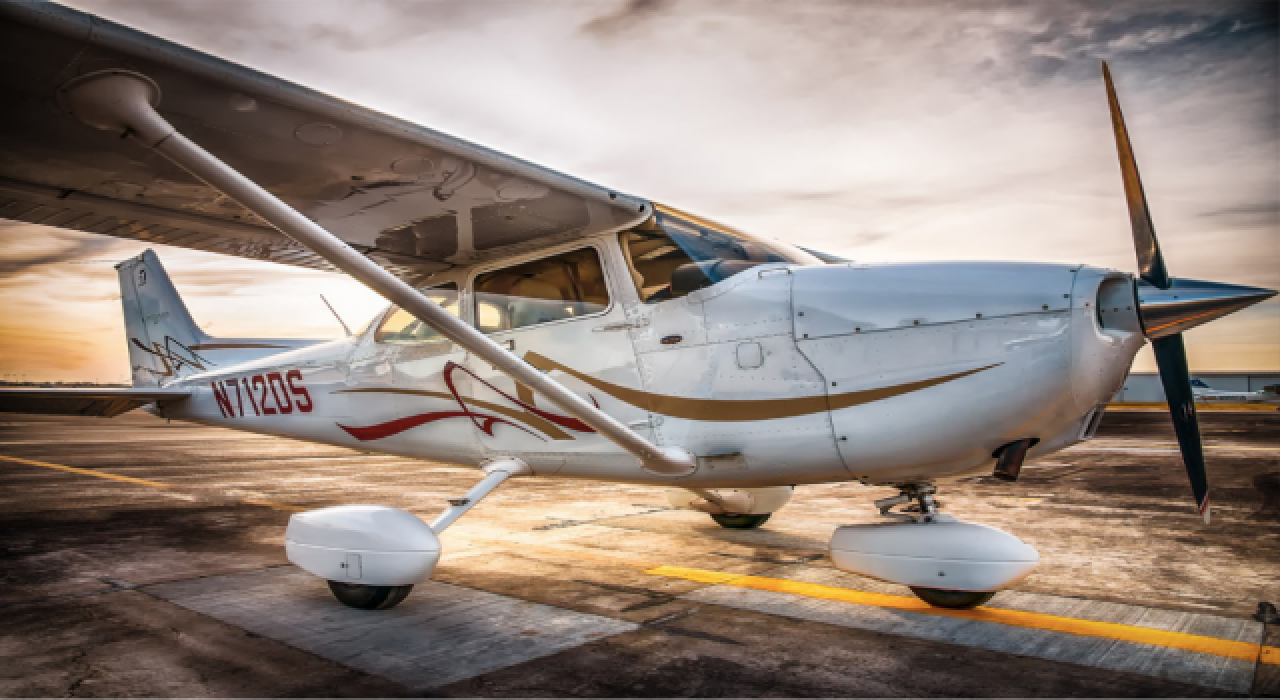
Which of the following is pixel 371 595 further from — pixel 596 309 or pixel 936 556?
pixel 936 556

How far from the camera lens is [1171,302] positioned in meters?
3.27

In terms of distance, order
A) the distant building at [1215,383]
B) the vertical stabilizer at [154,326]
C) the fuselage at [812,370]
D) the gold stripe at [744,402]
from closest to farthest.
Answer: the fuselage at [812,370]
the gold stripe at [744,402]
the vertical stabilizer at [154,326]
the distant building at [1215,383]

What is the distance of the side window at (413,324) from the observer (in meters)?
5.05

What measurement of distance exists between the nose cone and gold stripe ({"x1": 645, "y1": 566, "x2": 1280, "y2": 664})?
1.35m

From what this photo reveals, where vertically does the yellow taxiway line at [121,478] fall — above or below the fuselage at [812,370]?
below

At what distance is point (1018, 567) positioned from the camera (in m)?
3.56

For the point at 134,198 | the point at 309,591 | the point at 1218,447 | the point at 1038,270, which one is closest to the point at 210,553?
the point at 309,591

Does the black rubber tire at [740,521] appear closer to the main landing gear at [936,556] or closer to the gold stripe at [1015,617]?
the gold stripe at [1015,617]

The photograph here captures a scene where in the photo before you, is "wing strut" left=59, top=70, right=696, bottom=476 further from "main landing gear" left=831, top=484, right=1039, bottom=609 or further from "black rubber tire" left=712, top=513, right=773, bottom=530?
"black rubber tire" left=712, top=513, right=773, bottom=530

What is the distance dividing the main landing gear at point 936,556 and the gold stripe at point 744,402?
74 cm

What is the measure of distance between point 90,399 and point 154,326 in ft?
6.84

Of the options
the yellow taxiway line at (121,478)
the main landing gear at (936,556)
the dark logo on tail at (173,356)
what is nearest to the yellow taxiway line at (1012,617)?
the main landing gear at (936,556)

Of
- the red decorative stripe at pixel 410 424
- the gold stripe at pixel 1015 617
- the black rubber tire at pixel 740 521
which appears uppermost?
the red decorative stripe at pixel 410 424

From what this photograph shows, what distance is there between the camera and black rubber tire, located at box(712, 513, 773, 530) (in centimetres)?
629
